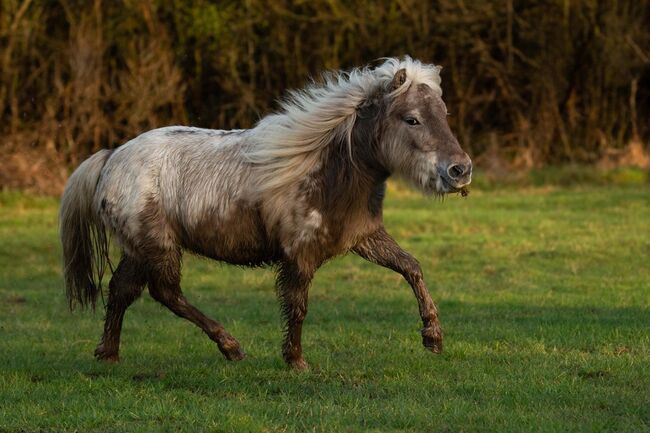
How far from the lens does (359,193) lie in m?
7.69

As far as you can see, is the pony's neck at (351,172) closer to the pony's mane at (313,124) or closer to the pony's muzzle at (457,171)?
the pony's mane at (313,124)

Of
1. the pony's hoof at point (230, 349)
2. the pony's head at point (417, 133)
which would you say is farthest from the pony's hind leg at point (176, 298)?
the pony's head at point (417, 133)

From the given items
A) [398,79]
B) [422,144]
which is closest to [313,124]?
[398,79]

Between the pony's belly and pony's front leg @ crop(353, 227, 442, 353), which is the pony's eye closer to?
pony's front leg @ crop(353, 227, 442, 353)

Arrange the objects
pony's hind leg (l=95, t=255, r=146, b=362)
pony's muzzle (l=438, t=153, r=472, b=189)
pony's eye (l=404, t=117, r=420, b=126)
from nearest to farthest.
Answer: pony's muzzle (l=438, t=153, r=472, b=189) < pony's eye (l=404, t=117, r=420, b=126) < pony's hind leg (l=95, t=255, r=146, b=362)

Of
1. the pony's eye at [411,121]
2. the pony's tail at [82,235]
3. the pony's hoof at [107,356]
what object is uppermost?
the pony's eye at [411,121]

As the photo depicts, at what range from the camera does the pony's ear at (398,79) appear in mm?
7566

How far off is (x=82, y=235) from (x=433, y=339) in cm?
271

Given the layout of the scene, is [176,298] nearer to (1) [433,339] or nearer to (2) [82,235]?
(2) [82,235]

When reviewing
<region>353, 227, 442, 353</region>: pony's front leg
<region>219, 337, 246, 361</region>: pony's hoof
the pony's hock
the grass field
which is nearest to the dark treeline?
the grass field

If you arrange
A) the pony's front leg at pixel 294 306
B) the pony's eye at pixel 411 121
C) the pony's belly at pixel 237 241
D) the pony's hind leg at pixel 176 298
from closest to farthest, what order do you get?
the pony's eye at pixel 411 121 → the pony's front leg at pixel 294 306 → the pony's belly at pixel 237 241 → the pony's hind leg at pixel 176 298

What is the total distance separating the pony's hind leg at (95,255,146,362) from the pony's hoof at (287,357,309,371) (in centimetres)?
131

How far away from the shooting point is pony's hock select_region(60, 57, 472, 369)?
24.9 feet

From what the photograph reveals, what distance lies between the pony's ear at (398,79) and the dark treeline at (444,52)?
17.1 m
